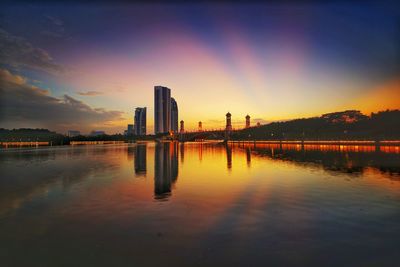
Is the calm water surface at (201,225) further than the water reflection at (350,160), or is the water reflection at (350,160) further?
the water reflection at (350,160)

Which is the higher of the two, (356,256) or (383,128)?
(383,128)

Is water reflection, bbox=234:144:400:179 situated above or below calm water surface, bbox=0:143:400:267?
above

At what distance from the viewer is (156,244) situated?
950 cm

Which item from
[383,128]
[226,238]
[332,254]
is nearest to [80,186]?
[226,238]

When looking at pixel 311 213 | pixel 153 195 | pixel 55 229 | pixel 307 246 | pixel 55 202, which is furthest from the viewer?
pixel 153 195

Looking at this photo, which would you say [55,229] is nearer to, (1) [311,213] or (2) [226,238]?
(2) [226,238]

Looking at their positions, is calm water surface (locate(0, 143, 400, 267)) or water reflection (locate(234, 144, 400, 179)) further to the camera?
water reflection (locate(234, 144, 400, 179))

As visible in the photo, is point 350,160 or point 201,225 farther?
point 350,160

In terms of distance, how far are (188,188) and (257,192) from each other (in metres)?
5.25

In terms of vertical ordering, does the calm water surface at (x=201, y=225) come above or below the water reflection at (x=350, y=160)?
below

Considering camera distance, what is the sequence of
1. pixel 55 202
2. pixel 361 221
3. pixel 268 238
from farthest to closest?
pixel 55 202
pixel 361 221
pixel 268 238

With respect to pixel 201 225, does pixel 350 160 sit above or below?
above

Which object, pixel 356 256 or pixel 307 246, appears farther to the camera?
pixel 307 246

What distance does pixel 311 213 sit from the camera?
13.3m
